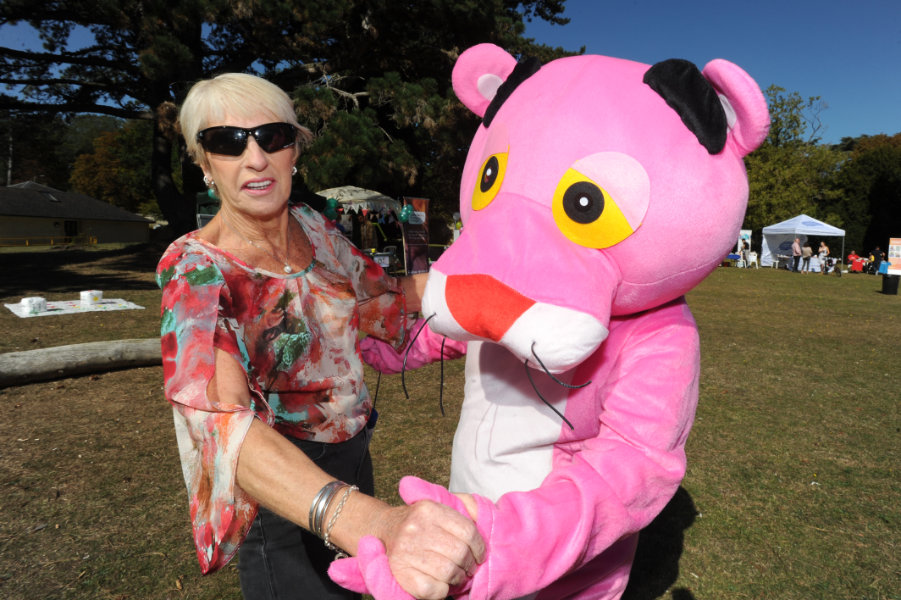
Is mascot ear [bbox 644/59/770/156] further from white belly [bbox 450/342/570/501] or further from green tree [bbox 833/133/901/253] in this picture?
green tree [bbox 833/133/901/253]

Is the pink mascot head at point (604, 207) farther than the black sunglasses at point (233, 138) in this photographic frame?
No

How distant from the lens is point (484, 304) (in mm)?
1212

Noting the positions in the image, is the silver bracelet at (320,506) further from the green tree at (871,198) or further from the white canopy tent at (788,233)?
the green tree at (871,198)

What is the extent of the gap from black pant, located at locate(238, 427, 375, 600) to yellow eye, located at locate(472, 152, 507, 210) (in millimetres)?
918

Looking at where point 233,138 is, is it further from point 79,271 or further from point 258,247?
point 79,271

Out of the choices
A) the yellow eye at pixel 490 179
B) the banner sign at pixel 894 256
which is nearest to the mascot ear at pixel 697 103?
the yellow eye at pixel 490 179

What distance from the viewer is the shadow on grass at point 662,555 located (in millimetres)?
3199

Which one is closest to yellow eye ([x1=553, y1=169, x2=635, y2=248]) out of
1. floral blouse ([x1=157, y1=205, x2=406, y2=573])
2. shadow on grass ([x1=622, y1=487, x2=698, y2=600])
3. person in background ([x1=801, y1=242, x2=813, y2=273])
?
floral blouse ([x1=157, y1=205, x2=406, y2=573])

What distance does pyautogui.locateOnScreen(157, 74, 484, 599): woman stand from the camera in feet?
3.59

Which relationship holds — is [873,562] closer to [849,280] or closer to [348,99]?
[348,99]

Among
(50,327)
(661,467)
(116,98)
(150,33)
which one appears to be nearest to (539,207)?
(661,467)

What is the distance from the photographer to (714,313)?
12.4 meters

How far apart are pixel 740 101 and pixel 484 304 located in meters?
0.77

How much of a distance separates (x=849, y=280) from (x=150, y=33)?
24.4 m
